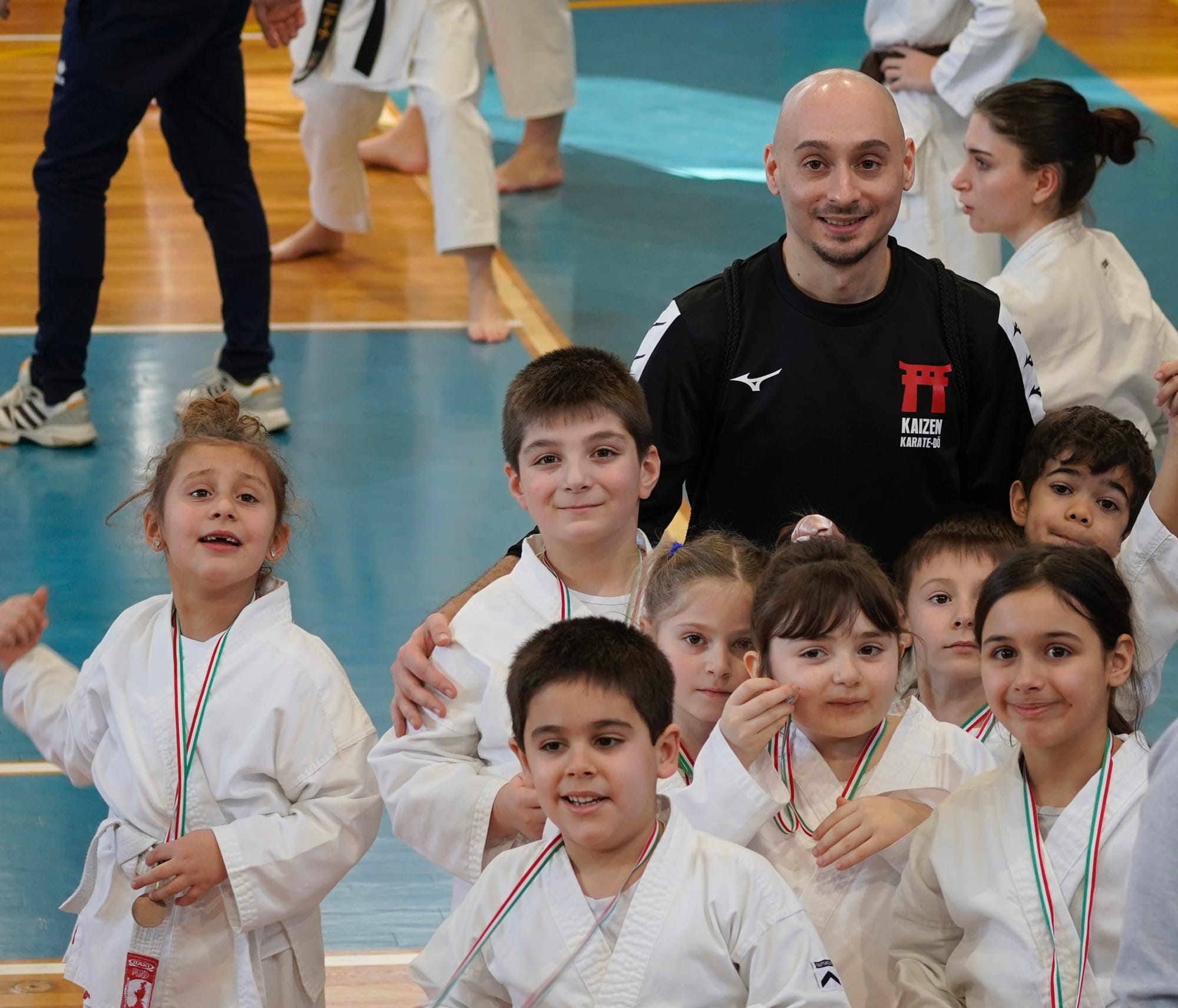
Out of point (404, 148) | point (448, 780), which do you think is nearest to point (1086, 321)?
point (448, 780)

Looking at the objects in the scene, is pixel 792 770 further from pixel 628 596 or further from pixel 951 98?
pixel 951 98

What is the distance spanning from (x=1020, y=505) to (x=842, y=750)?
0.82m

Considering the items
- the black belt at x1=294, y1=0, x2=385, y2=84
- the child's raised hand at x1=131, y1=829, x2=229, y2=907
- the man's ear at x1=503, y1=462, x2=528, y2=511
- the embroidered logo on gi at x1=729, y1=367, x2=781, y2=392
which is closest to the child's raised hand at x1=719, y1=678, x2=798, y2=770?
the man's ear at x1=503, y1=462, x2=528, y2=511

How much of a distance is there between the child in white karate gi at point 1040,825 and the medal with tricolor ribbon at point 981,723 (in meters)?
0.45

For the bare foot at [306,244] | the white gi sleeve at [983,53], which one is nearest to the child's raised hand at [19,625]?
the white gi sleeve at [983,53]

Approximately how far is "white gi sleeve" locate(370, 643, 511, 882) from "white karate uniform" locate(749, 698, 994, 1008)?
1.37 feet

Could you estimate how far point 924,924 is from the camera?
2328 mm

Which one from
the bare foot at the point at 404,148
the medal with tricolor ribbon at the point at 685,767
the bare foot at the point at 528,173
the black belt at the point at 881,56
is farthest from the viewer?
the bare foot at the point at 404,148

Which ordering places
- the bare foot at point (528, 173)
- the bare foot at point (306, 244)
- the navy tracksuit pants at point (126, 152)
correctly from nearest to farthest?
the navy tracksuit pants at point (126, 152), the bare foot at point (306, 244), the bare foot at point (528, 173)

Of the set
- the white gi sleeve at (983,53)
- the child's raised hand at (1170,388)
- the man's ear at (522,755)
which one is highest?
the white gi sleeve at (983,53)

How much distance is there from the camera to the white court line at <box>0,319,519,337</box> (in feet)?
20.0

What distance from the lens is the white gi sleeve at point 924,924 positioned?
2303 mm

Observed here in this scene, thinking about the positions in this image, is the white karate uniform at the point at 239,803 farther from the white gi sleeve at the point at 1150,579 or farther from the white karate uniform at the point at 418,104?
the white karate uniform at the point at 418,104

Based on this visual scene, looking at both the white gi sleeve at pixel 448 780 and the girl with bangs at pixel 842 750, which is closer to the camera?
the girl with bangs at pixel 842 750
